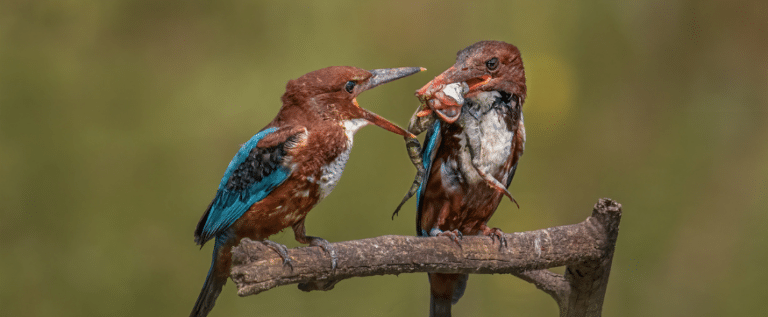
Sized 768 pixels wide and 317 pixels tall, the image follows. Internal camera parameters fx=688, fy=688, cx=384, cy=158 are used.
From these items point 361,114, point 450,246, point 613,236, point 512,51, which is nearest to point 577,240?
point 613,236

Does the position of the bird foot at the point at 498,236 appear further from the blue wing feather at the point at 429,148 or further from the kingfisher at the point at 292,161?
the kingfisher at the point at 292,161

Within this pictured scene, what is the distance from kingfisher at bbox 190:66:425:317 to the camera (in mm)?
1740

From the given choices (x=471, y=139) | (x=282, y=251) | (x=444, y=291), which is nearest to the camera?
(x=282, y=251)

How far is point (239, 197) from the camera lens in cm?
176

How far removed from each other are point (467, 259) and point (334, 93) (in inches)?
24.3

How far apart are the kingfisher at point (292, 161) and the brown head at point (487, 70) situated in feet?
0.67

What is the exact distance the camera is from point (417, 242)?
190 cm

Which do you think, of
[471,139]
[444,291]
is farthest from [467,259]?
[444,291]

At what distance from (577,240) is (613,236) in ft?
0.38

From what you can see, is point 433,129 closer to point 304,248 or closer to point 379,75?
point 379,75

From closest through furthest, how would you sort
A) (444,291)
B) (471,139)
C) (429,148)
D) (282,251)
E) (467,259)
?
(282,251) < (467,259) < (471,139) < (429,148) < (444,291)

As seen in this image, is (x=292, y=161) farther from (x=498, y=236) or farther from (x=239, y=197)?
(x=498, y=236)

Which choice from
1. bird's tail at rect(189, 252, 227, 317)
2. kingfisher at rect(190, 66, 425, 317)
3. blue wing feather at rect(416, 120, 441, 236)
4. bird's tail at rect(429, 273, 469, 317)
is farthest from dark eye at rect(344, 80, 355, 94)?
bird's tail at rect(429, 273, 469, 317)

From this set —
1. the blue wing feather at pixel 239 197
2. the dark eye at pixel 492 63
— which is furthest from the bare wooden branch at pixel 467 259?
the dark eye at pixel 492 63
